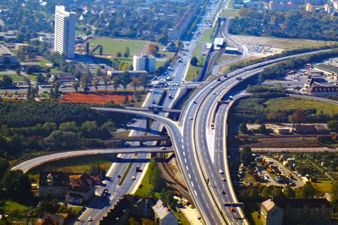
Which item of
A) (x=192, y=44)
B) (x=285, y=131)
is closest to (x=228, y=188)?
(x=285, y=131)

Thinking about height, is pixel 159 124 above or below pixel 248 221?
below

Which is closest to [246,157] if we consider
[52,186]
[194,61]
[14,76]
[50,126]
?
[50,126]

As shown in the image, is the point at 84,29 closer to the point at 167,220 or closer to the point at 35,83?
the point at 35,83

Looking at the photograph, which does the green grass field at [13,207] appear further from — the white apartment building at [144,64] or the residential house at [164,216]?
the white apartment building at [144,64]

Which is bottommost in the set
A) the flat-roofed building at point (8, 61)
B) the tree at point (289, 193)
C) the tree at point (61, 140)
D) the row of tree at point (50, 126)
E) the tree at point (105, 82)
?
the flat-roofed building at point (8, 61)

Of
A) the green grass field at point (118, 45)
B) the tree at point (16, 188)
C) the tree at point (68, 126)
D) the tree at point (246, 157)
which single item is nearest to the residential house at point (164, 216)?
the tree at point (16, 188)

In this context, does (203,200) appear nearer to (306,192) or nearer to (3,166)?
(306,192)
